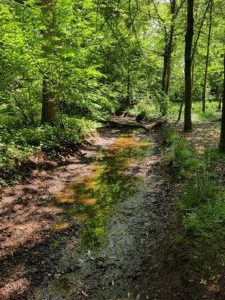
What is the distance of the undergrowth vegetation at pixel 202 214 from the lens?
4.98 m

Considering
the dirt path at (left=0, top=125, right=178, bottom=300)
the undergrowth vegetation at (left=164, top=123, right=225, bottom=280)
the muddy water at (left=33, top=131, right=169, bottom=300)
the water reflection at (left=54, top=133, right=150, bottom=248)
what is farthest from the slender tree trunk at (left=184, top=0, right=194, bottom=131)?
the undergrowth vegetation at (left=164, top=123, right=225, bottom=280)

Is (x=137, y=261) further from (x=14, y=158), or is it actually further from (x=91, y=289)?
(x=14, y=158)

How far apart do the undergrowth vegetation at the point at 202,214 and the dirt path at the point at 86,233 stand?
49 centimetres

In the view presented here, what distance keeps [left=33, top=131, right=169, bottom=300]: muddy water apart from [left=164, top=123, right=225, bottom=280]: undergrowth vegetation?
1.96 ft

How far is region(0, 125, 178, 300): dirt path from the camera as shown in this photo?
17.1 feet

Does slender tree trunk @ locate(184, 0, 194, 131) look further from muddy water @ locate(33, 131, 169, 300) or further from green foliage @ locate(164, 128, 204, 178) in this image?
muddy water @ locate(33, 131, 169, 300)

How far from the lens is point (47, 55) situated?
36.5ft

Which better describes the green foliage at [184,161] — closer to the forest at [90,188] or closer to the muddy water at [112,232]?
the forest at [90,188]

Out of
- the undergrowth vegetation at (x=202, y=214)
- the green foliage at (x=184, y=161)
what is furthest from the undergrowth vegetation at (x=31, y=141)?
the undergrowth vegetation at (x=202, y=214)

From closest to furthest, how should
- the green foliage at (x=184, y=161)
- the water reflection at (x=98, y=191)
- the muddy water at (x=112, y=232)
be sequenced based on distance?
1. the muddy water at (x=112, y=232)
2. the water reflection at (x=98, y=191)
3. the green foliage at (x=184, y=161)

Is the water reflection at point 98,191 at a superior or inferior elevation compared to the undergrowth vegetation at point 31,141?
inferior

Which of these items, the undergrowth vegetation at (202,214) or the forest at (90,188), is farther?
the forest at (90,188)

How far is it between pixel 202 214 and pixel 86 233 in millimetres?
2262

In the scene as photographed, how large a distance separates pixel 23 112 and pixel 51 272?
28.3ft
